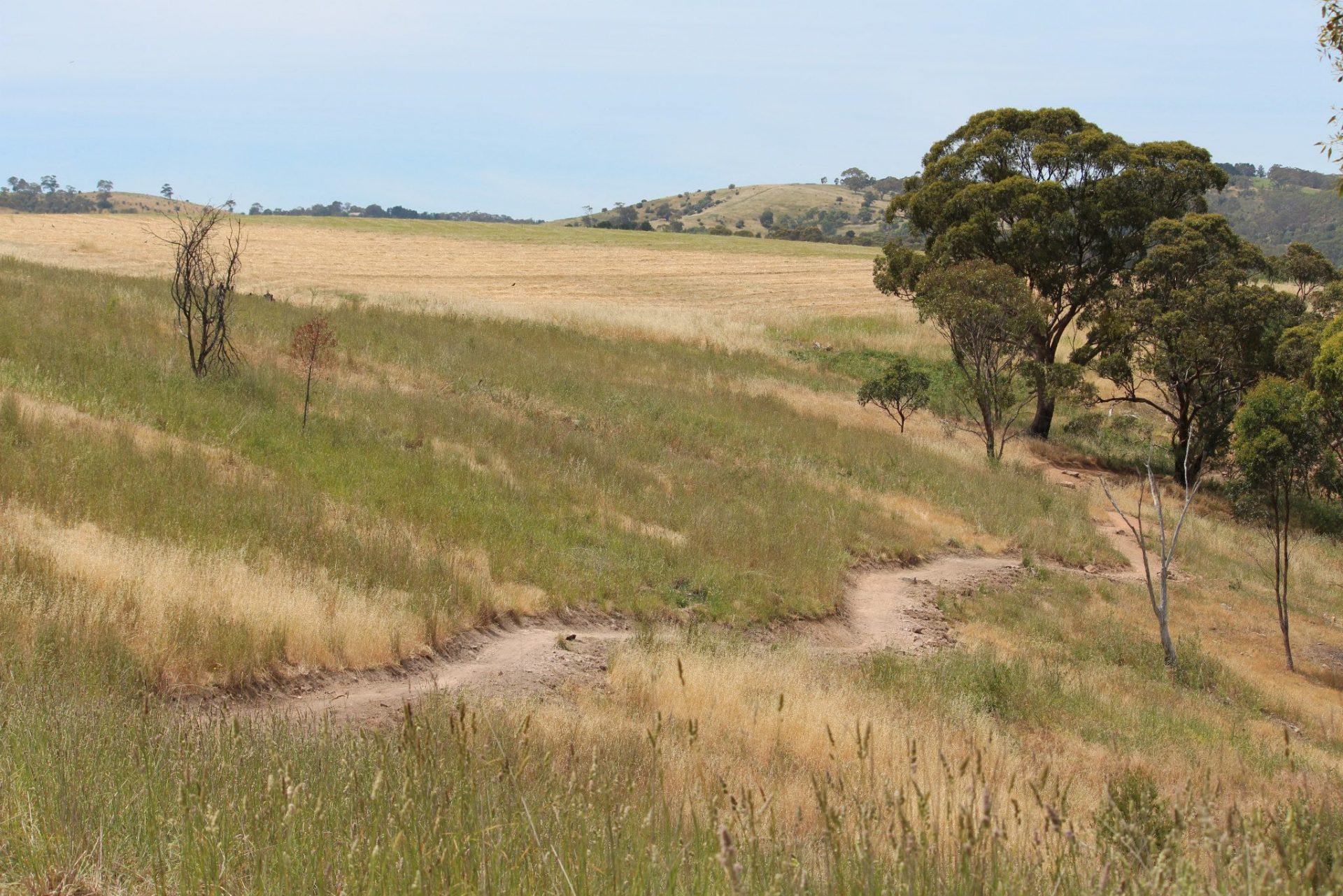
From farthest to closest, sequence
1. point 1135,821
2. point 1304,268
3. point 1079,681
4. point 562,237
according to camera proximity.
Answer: point 562,237 → point 1304,268 → point 1079,681 → point 1135,821

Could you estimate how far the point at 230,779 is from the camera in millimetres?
3855

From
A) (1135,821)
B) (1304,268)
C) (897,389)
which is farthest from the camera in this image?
(1304,268)

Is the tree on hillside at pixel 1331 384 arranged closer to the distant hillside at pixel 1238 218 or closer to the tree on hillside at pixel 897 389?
the tree on hillside at pixel 897 389

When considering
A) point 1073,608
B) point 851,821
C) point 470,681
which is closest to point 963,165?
point 1073,608

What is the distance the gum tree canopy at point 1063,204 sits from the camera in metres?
31.7

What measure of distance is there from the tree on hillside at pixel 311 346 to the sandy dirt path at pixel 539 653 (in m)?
7.33

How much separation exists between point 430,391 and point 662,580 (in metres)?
9.44

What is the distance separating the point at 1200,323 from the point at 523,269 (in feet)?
141

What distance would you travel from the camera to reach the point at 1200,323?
28906 millimetres

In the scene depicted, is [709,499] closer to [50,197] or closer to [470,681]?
[470,681]

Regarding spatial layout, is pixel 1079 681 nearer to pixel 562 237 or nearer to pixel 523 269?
pixel 523 269

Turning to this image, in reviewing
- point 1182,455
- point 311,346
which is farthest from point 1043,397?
point 311,346

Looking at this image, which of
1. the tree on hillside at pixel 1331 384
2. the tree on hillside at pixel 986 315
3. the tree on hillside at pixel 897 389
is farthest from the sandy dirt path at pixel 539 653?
the tree on hillside at pixel 897 389

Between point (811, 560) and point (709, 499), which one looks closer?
point (811, 560)
